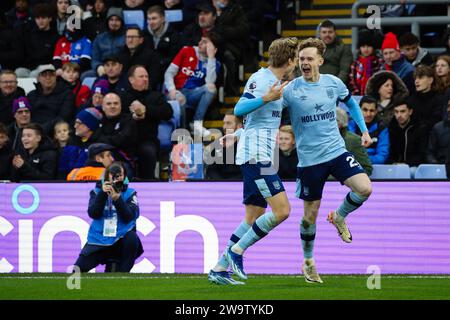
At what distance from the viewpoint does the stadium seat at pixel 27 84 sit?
71.0 ft

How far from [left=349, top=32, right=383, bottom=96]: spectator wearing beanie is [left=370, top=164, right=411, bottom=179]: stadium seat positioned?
7.22ft

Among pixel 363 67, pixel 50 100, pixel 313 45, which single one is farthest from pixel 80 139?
pixel 313 45

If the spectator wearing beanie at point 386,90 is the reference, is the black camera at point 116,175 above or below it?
below

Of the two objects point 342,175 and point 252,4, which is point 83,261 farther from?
point 252,4

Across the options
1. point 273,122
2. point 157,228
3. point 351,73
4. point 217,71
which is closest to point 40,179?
point 157,228

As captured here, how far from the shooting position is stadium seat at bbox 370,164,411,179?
648 inches

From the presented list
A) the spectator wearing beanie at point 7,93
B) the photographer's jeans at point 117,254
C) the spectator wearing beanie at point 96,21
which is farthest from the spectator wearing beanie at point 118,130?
the spectator wearing beanie at point 96,21

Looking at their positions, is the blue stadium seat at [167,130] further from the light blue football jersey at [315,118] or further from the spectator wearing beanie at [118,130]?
the light blue football jersey at [315,118]

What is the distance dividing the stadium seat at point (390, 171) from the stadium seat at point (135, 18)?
646 cm

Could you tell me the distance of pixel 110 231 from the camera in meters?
15.3

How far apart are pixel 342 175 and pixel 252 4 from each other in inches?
357

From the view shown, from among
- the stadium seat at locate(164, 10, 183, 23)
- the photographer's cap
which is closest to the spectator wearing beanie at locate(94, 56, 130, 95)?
the stadium seat at locate(164, 10, 183, 23)

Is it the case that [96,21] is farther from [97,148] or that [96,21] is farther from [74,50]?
[97,148]

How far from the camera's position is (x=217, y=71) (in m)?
19.6
